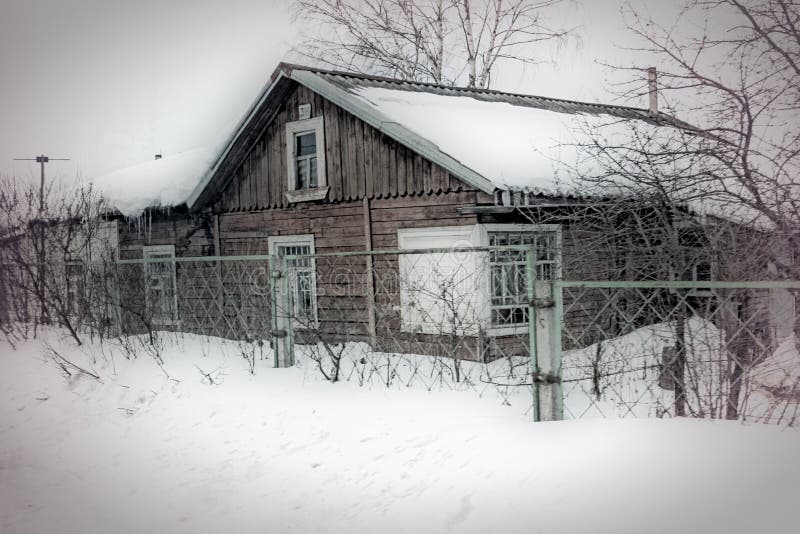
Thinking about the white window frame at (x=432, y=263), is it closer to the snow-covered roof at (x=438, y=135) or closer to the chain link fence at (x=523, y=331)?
the chain link fence at (x=523, y=331)

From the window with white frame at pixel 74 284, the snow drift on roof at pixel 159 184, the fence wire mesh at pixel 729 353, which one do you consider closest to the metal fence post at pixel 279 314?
the fence wire mesh at pixel 729 353

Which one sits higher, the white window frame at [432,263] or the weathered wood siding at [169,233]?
the weathered wood siding at [169,233]

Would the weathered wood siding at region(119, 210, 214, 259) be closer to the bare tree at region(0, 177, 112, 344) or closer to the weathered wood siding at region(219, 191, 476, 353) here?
the weathered wood siding at region(219, 191, 476, 353)

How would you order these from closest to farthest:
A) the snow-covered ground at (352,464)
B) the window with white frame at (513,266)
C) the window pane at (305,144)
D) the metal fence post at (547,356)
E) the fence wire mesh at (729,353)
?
1. the snow-covered ground at (352,464)
2. the fence wire mesh at (729,353)
3. the metal fence post at (547,356)
4. the window with white frame at (513,266)
5. the window pane at (305,144)

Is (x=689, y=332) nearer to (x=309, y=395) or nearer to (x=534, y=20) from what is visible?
(x=534, y=20)

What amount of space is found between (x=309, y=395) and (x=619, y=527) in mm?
2636

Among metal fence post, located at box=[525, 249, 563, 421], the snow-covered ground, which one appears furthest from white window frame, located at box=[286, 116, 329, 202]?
metal fence post, located at box=[525, 249, 563, 421]

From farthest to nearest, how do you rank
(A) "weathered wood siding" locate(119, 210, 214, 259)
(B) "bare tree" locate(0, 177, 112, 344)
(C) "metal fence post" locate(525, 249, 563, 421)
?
(A) "weathered wood siding" locate(119, 210, 214, 259) < (B) "bare tree" locate(0, 177, 112, 344) < (C) "metal fence post" locate(525, 249, 563, 421)

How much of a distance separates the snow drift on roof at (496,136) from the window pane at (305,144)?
0.97 m

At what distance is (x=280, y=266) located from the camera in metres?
5.41

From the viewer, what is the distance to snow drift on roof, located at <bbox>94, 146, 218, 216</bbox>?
918 cm

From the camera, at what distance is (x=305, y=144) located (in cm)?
824

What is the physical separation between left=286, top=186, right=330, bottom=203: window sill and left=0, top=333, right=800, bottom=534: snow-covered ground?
3.41 meters

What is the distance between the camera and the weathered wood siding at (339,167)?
6.98 meters
